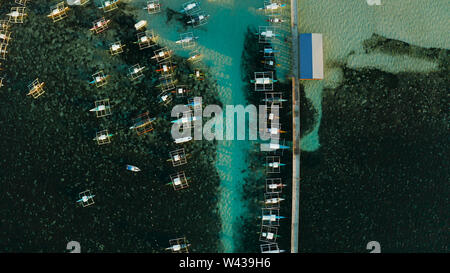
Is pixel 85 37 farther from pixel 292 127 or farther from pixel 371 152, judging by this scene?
pixel 371 152

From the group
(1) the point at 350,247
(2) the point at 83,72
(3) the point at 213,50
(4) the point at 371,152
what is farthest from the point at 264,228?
(2) the point at 83,72

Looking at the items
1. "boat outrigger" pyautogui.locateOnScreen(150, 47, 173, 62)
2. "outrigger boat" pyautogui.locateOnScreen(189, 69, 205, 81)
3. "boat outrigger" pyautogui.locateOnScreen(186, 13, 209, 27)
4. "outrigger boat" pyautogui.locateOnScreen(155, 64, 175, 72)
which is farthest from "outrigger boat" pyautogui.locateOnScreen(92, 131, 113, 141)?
"boat outrigger" pyautogui.locateOnScreen(186, 13, 209, 27)

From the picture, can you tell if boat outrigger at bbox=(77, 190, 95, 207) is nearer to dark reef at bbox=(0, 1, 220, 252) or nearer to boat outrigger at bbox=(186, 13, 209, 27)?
dark reef at bbox=(0, 1, 220, 252)

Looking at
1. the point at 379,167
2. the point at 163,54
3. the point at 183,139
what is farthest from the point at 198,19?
the point at 379,167

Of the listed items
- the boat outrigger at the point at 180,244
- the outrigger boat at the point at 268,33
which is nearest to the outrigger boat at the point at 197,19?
the outrigger boat at the point at 268,33

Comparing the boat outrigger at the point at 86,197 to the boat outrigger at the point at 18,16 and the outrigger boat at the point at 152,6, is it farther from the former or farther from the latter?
the outrigger boat at the point at 152,6

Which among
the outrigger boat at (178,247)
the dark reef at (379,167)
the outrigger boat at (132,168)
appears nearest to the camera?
the outrigger boat at (178,247)

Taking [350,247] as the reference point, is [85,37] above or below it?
above
